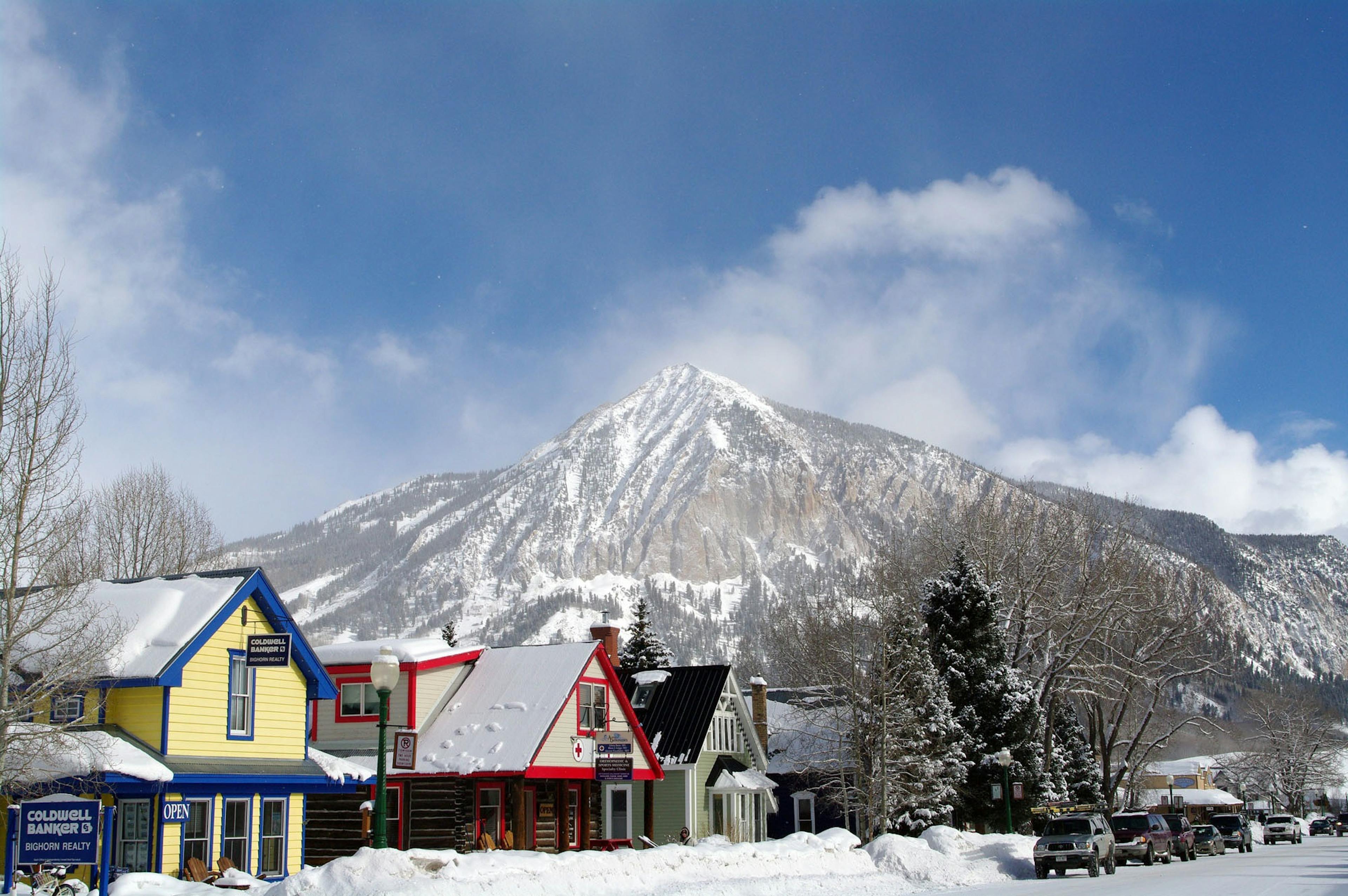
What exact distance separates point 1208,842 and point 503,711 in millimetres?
33644

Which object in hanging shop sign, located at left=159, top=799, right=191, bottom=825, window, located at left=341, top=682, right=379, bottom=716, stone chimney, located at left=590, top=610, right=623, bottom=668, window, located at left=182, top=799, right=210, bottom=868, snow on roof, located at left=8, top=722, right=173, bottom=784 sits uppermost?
stone chimney, located at left=590, top=610, right=623, bottom=668

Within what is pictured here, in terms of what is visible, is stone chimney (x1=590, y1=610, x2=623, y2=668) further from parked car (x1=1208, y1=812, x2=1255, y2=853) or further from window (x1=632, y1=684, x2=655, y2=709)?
parked car (x1=1208, y1=812, x2=1255, y2=853)

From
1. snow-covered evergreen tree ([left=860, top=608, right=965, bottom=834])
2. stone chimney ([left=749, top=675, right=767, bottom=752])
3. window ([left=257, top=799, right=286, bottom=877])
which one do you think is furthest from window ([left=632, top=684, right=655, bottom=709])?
window ([left=257, top=799, right=286, bottom=877])

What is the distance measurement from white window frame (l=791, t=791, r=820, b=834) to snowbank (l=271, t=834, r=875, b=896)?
25617mm

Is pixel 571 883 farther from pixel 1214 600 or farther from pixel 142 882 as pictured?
pixel 1214 600

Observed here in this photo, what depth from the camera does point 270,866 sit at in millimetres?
27547

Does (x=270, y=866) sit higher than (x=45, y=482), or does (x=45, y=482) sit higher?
(x=45, y=482)

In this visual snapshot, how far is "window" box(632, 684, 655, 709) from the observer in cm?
5306

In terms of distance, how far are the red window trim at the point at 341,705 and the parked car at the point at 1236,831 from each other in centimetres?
4028

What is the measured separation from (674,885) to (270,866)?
1051 cm

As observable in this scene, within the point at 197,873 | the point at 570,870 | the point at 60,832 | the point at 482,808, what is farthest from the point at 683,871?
the point at 482,808

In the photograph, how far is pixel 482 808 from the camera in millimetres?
36438

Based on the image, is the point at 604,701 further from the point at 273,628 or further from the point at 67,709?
the point at 67,709

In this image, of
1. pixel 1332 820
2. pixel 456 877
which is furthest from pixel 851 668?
pixel 1332 820
